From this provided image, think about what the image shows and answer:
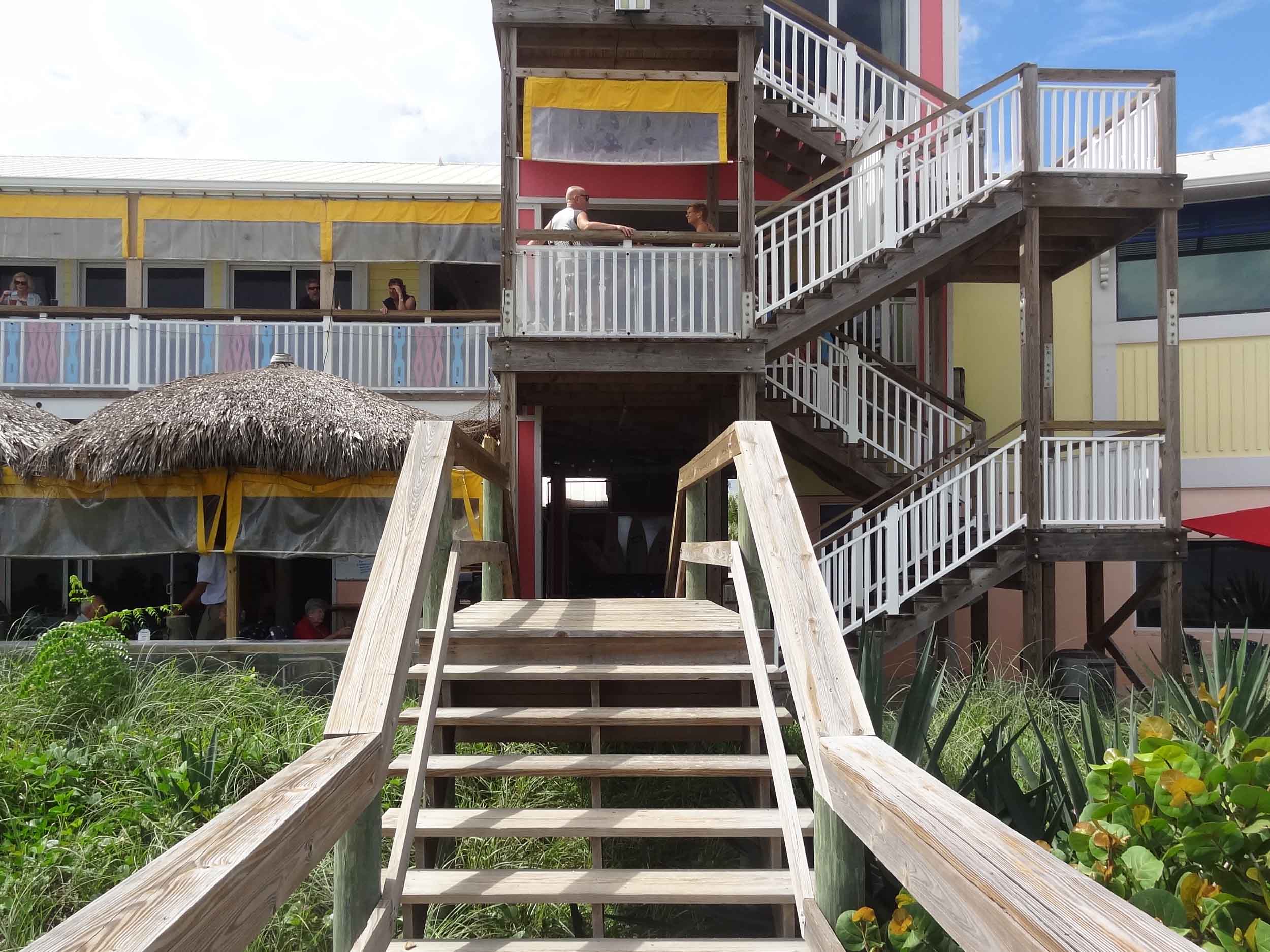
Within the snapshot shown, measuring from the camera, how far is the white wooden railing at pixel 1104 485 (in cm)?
835

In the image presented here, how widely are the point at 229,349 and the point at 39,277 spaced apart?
419 centimetres

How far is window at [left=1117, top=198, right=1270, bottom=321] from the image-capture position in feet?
37.8

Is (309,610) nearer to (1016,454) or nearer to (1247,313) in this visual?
(1016,454)

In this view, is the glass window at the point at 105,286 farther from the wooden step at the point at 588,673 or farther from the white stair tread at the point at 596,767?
the white stair tread at the point at 596,767

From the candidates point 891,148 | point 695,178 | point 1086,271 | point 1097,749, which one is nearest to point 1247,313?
point 1086,271

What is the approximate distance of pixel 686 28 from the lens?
849 cm

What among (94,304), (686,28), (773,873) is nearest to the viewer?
(773,873)

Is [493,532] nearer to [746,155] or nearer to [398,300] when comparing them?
[746,155]

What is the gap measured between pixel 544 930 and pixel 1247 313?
11.7 meters

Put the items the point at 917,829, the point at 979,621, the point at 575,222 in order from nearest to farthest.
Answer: the point at 917,829
the point at 575,222
the point at 979,621

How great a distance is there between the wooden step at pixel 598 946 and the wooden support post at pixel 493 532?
3259 mm

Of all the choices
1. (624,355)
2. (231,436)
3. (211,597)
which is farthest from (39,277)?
(624,355)

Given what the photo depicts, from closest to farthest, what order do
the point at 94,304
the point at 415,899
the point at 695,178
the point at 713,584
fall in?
the point at 415,899 < the point at 713,584 < the point at 695,178 < the point at 94,304

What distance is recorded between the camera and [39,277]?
45.9 feet
